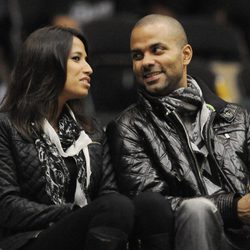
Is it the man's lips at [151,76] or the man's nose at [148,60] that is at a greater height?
the man's nose at [148,60]

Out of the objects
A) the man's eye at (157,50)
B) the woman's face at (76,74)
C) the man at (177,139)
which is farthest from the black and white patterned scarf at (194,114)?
the woman's face at (76,74)

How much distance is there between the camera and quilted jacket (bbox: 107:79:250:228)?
4.79 metres

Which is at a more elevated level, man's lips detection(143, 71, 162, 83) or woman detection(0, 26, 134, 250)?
man's lips detection(143, 71, 162, 83)

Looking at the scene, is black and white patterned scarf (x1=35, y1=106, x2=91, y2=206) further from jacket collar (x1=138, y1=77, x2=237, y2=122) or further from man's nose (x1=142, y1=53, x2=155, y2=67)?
man's nose (x1=142, y1=53, x2=155, y2=67)

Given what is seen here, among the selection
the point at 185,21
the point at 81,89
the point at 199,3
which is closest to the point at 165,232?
the point at 81,89

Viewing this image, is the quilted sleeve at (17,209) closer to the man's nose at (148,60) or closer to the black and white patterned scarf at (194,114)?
the black and white patterned scarf at (194,114)

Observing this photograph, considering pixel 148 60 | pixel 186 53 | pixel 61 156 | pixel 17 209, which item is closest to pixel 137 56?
pixel 148 60

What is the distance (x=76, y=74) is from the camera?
4.86 metres

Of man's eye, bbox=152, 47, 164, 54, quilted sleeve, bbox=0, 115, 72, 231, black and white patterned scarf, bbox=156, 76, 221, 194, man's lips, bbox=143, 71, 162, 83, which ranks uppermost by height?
man's eye, bbox=152, 47, 164, 54

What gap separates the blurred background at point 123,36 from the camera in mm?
7539

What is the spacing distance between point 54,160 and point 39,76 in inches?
16.6

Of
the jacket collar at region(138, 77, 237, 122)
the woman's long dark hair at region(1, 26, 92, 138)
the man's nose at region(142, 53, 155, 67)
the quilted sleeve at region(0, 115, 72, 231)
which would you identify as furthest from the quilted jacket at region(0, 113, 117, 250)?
the man's nose at region(142, 53, 155, 67)

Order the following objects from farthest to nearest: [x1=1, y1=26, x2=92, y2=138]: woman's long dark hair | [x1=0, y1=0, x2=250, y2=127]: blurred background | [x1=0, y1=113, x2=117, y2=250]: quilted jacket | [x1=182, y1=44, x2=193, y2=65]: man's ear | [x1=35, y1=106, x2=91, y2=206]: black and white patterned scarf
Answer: [x1=0, y1=0, x2=250, y2=127]: blurred background → [x1=182, y1=44, x2=193, y2=65]: man's ear → [x1=1, y1=26, x2=92, y2=138]: woman's long dark hair → [x1=35, y1=106, x2=91, y2=206]: black and white patterned scarf → [x1=0, y1=113, x2=117, y2=250]: quilted jacket

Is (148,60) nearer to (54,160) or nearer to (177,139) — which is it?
(177,139)
